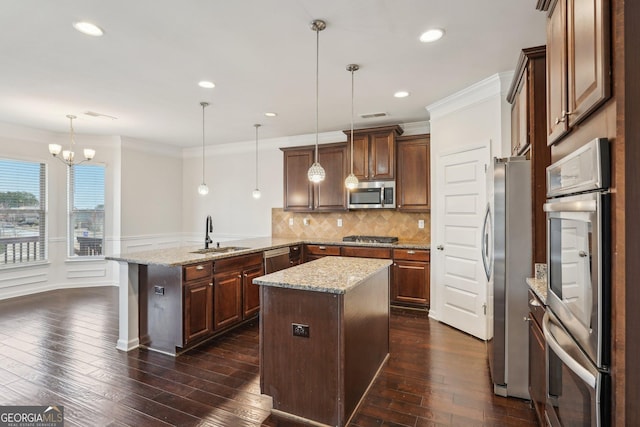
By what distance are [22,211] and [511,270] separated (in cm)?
671

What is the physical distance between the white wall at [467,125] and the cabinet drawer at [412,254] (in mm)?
140

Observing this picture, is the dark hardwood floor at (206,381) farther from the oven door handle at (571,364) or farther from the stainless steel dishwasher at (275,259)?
the oven door handle at (571,364)

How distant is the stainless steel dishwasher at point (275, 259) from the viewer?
4.24 metres

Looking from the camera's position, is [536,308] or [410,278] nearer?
[536,308]

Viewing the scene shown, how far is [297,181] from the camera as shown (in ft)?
18.2

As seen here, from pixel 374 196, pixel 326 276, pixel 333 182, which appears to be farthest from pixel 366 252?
pixel 326 276

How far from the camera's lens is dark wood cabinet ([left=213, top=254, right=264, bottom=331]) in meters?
3.47

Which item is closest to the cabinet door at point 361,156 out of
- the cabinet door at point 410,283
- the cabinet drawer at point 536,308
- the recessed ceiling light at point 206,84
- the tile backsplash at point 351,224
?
the tile backsplash at point 351,224

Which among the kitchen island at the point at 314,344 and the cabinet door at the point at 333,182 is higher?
the cabinet door at the point at 333,182

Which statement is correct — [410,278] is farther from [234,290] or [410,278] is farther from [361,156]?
[234,290]

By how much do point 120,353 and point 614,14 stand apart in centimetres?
404

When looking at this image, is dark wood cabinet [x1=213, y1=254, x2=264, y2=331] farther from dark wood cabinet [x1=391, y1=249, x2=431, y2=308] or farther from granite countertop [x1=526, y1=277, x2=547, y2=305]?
granite countertop [x1=526, y1=277, x2=547, y2=305]

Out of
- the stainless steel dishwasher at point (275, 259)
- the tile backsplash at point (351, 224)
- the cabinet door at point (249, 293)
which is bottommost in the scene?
the cabinet door at point (249, 293)

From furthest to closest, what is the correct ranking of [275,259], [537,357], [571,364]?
[275,259] < [537,357] < [571,364]
